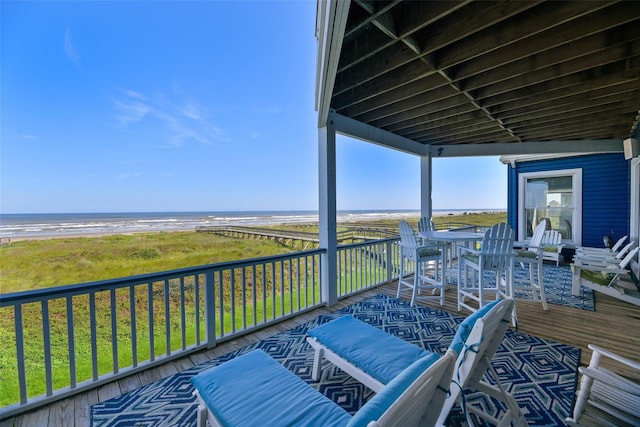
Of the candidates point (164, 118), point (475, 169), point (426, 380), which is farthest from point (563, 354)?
point (164, 118)

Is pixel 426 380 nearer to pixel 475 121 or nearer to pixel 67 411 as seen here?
pixel 67 411

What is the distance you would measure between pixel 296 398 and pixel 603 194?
8.49 m

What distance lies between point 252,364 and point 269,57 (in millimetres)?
9777

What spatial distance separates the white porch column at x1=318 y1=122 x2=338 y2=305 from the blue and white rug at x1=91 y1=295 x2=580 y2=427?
77 centimetres

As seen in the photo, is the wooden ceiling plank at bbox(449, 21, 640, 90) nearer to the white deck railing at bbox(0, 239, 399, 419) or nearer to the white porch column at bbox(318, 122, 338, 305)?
the white porch column at bbox(318, 122, 338, 305)

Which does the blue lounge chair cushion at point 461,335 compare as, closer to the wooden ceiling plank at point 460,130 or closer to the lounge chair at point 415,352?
the lounge chair at point 415,352

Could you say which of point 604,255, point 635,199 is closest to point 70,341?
point 604,255

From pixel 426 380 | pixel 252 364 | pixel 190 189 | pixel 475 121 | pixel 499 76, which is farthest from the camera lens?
pixel 190 189

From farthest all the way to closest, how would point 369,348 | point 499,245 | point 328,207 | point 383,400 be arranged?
point 328,207 < point 499,245 < point 369,348 < point 383,400

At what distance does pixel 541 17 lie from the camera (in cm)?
205

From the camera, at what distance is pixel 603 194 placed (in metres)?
6.19

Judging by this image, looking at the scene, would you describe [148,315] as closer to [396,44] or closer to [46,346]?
[46,346]

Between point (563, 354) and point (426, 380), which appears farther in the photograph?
point (563, 354)

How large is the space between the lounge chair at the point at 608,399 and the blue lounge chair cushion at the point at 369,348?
85 cm
